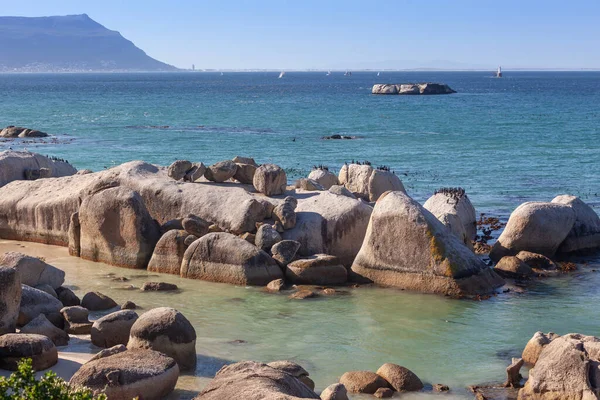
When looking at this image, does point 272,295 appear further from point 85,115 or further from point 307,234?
point 85,115

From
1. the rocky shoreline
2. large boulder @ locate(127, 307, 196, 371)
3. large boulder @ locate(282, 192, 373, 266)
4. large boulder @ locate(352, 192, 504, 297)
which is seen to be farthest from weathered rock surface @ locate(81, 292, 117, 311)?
large boulder @ locate(352, 192, 504, 297)

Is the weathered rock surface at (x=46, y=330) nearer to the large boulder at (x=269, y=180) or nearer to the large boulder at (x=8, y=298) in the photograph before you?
the large boulder at (x=8, y=298)

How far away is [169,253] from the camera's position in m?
19.5

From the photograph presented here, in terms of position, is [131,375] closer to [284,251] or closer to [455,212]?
[284,251]

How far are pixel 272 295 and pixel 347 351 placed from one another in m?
3.53

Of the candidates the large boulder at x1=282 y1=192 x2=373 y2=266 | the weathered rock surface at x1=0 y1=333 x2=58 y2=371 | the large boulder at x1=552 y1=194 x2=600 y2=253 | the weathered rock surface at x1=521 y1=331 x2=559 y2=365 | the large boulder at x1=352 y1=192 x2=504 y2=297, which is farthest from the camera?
the large boulder at x1=552 y1=194 x2=600 y2=253

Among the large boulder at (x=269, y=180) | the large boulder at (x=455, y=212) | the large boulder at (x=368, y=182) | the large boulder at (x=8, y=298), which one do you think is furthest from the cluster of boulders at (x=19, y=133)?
the large boulder at (x=8, y=298)

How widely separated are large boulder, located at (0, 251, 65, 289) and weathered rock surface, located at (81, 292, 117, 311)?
68cm

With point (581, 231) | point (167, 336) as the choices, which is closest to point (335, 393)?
point (167, 336)

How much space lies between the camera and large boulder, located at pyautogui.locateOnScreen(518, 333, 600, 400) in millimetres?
11648

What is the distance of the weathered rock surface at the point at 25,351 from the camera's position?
478 inches

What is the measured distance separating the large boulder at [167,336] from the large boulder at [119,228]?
6.66 m

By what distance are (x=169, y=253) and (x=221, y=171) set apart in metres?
2.98

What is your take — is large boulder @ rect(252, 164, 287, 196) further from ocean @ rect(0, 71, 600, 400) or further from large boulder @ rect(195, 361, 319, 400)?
large boulder @ rect(195, 361, 319, 400)
